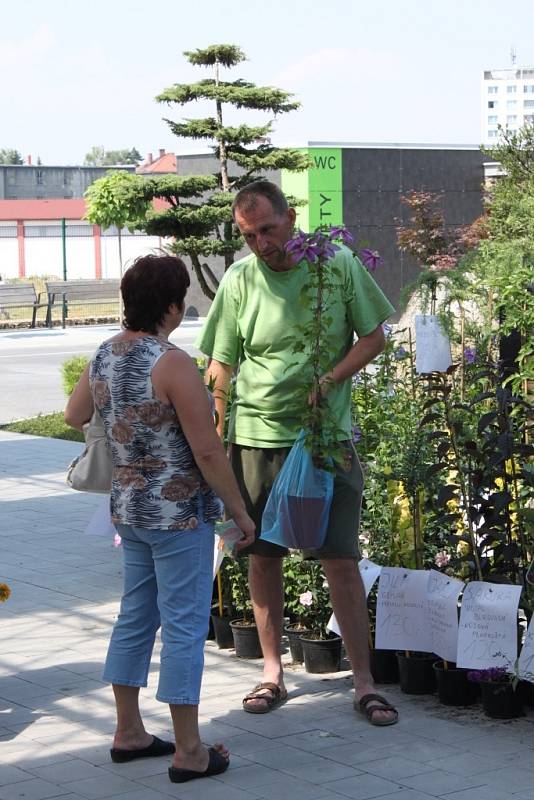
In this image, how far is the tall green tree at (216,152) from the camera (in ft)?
55.2

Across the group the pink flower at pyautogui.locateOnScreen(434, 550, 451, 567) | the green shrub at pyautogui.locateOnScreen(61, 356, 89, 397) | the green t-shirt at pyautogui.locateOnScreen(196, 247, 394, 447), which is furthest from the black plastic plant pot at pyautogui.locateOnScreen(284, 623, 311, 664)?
the green shrub at pyautogui.locateOnScreen(61, 356, 89, 397)

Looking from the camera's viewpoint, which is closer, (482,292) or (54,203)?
(482,292)

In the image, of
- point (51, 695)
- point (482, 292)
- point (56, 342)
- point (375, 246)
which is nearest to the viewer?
point (51, 695)

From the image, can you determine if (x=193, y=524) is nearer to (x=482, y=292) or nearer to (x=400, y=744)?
(x=400, y=744)

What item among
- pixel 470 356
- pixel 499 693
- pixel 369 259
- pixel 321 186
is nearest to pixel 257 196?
pixel 369 259

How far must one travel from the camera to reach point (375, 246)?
28.3 meters

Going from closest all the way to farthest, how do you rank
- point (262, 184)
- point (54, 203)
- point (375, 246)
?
point (262, 184)
point (375, 246)
point (54, 203)

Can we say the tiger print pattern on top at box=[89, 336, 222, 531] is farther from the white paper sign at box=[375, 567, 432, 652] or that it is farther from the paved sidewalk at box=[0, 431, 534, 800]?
the white paper sign at box=[375, 567, 432, 652]

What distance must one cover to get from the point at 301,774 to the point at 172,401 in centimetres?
121

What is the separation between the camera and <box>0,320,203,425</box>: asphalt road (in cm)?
1566

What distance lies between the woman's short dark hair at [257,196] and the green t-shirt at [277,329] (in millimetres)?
224

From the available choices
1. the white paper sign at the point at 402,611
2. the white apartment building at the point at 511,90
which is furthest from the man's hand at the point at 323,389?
the white apartment building at the point at 511,90

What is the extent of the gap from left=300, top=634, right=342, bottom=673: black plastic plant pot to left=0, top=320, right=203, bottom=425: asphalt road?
7694 mm

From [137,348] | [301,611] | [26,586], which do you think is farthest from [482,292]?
[137,348]
